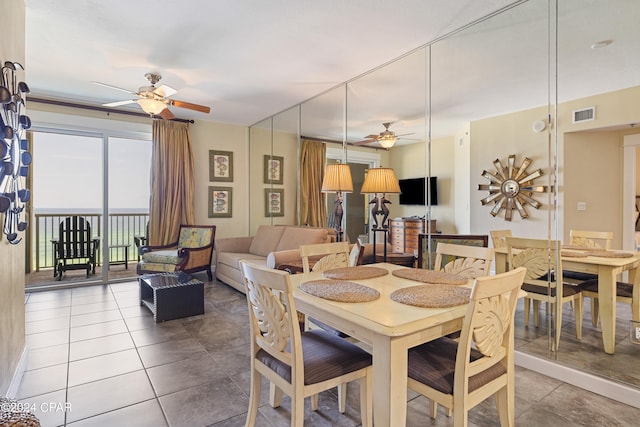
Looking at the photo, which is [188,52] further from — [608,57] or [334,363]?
[608,57]

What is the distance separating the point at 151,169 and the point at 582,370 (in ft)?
18.4

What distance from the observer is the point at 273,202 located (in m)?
5.94

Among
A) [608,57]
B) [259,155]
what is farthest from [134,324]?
[608,57]

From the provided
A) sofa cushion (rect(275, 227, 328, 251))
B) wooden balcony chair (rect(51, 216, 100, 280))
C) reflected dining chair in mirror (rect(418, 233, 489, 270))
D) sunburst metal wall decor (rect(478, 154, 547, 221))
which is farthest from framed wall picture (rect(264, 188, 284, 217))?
sunburst metal wall decor (rect(478, 154, 547, 221))

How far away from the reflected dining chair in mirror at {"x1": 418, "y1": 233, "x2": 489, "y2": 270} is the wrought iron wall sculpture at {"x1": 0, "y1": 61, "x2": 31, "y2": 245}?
3.12m

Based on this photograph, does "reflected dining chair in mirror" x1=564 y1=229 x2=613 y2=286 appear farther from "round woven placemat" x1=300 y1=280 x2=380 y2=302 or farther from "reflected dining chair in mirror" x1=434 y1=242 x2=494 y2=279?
"round woven placemat" x1=300 y1=280 x2=380 y2=302

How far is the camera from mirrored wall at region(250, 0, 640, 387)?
2297 millimetres

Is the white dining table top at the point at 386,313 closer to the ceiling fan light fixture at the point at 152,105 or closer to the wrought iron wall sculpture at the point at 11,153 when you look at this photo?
the wrought iron wall sculpture at the point at 11,153

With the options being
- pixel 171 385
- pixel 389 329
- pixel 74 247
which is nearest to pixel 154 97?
pixel 171 385

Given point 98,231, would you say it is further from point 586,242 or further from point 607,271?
point 607,271

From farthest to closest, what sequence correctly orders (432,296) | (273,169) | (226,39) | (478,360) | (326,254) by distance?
1. (273,169)
2. (226,39)
3. (326,254)
4. (432,296)
5. (478,360)

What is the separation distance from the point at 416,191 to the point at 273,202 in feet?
9.80

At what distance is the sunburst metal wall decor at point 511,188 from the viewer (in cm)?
268

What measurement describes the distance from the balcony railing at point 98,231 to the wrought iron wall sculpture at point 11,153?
357 centimetres
